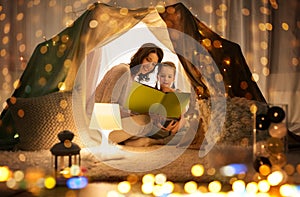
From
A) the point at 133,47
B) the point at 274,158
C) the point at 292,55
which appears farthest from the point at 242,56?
the point at 274,158

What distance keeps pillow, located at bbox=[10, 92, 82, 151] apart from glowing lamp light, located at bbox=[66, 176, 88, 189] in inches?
28.4

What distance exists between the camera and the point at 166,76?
344 cm

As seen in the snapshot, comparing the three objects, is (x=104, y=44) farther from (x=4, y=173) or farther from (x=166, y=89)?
(x=4, y=173)

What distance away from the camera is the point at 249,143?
2734 mm

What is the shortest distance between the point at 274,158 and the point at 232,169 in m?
0.22

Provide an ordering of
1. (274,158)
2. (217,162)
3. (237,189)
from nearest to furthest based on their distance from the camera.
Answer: (237,189)
(274,158)
(217,162)

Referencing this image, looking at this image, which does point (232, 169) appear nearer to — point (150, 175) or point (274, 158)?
point (274, 158)

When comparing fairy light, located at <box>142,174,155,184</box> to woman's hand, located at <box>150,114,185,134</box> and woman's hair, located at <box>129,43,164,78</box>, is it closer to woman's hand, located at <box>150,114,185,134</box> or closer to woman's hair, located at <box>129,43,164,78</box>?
woman's hand, located at <box>150,114,185,134</box>

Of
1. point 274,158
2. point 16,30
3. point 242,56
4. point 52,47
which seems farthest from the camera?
point 16,30

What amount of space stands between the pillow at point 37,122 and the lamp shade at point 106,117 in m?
0.16

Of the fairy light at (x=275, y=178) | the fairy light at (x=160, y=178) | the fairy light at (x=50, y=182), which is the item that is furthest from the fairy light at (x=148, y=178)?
the fairy light at (x=275, y=178)

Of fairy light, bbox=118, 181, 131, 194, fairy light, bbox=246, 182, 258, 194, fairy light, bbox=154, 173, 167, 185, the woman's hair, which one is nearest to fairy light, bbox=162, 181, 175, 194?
fairy light, bbox=154, 173, 167, 185

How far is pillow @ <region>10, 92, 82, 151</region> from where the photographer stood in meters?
2.68

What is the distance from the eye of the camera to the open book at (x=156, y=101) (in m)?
2.95
